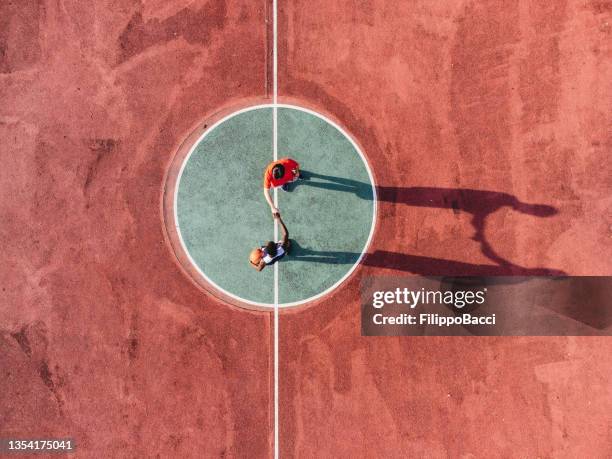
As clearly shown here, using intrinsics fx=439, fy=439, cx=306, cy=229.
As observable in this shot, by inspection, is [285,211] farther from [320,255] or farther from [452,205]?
[452,205]

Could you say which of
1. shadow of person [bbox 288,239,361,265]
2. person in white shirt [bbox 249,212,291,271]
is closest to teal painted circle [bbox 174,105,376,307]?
shadow of person [bbox 288,239,361,265]

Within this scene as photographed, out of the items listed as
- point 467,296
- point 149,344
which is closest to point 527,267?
point 467,296

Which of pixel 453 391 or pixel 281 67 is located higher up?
pixel 281 67

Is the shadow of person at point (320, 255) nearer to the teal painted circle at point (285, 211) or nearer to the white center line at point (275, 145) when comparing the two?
the teal painted circle at point (285, 211)

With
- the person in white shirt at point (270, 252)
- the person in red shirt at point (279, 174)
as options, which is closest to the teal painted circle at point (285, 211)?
the person in white shirt at point (270, 252)

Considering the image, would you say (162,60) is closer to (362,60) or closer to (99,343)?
(362,60)

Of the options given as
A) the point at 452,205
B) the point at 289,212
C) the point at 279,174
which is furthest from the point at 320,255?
the point at 452,205

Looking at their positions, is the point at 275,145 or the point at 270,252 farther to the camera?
the point at 275,145
